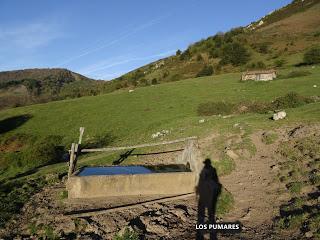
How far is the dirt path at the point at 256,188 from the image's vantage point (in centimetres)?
1284

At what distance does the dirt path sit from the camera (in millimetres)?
12844

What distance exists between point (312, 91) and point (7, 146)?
25.9 m

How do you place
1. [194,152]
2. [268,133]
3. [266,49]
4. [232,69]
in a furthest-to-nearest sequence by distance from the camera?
[266,49] → [232,69] → [268,133] → [194,152]

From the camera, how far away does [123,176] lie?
15266mm

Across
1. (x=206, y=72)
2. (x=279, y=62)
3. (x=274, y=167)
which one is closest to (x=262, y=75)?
(x=279, y=62)

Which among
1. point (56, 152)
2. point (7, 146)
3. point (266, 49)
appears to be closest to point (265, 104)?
point (56, 152)

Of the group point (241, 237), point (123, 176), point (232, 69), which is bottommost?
point (241, 237)

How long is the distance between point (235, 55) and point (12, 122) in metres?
37.4

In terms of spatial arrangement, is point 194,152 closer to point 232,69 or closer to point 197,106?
point 197,106

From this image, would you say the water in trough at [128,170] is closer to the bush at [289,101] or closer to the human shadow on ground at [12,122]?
the bush at [289,101]

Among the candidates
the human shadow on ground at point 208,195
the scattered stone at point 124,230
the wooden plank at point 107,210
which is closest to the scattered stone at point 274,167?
the human shadow on ground at point 208,195

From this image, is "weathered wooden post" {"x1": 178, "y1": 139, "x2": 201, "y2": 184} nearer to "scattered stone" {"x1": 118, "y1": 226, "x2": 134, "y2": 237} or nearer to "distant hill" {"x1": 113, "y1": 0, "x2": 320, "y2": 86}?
"scattered stone" {"x1": 118, "y1": 226, "x2": 134, "y2": 237}

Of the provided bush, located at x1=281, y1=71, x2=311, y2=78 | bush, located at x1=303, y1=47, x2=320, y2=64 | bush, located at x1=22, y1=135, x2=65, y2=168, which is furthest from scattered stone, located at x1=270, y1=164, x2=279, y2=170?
bush, located at x1=303, y1=47, x2=320, y2=64

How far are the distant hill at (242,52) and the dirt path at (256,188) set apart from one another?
3959 cm
